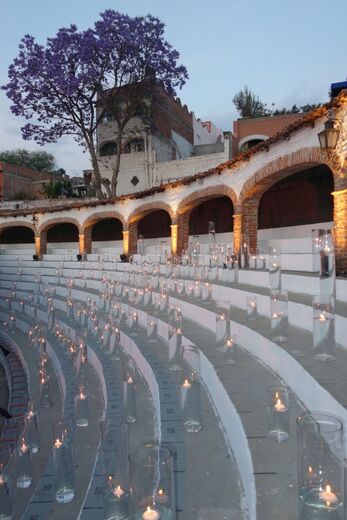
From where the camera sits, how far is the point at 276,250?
5.21 m

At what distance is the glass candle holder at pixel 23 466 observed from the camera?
12.6 ft

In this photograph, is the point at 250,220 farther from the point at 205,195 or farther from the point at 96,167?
the point at 96,167

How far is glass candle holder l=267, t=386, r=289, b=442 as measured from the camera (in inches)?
108

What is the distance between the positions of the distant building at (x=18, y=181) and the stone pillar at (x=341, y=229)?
27.5 metres

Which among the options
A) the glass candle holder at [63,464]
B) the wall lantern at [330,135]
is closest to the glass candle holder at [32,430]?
the glass candle holder at [63,464]

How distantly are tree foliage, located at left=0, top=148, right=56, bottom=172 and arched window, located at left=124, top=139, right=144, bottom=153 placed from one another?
3013 cm

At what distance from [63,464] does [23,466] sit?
0.95 meters

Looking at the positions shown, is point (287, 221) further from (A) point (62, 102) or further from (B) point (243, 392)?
(A) point (62, 102)

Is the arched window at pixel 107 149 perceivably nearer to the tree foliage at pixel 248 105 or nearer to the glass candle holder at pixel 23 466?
the tree foliage at pixel 248 105

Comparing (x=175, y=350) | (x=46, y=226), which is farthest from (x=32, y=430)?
(x=46, y=226)

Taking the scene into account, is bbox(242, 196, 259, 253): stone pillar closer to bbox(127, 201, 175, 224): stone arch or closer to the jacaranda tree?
bbox(127, 201, 175, 224): stone arch

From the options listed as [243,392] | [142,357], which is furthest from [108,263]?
[243,392]

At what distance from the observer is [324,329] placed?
3688 millimetres

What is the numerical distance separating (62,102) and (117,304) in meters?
16.8
